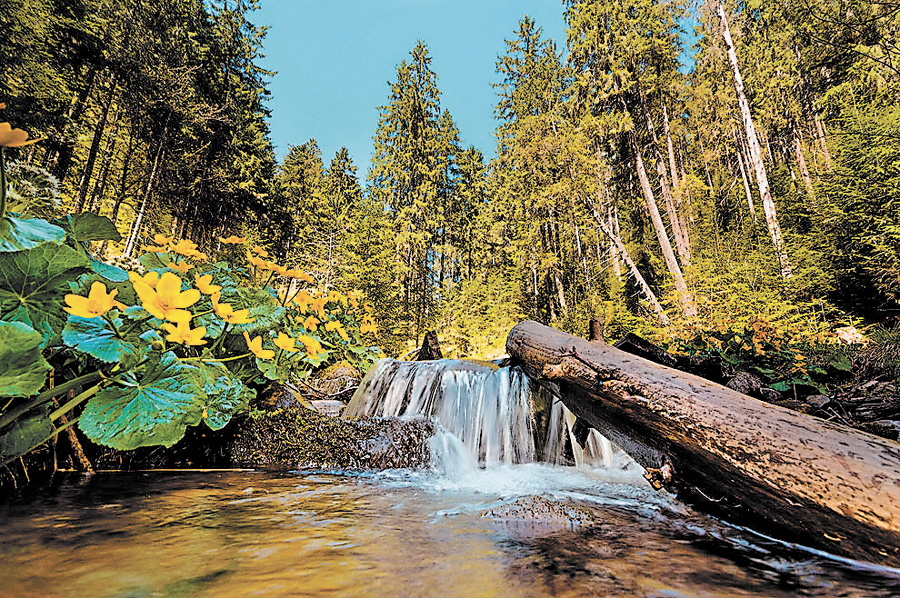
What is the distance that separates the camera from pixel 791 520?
1.46m

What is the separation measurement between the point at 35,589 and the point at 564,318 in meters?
14.5

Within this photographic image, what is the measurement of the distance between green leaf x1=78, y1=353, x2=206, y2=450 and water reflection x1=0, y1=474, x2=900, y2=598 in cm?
35

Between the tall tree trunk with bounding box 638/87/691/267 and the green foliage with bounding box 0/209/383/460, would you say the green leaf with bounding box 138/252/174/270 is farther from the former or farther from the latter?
the tall tree trunk with bounding box 638/87/691/267

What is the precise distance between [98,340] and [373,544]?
1190 millimetres

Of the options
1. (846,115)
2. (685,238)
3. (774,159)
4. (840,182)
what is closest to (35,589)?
(840,182)

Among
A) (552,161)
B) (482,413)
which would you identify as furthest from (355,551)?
(552,161)

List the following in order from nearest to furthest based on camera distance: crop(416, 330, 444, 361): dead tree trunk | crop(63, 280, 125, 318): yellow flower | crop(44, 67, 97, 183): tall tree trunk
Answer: crop(63, 280, 125, 318): yellow flower
crop(416, 330, 444, 361): dead tree trunk
crop(44, 67, 97, 183): tall tree trunk

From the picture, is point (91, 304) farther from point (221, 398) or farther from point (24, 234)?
point (221, 398)

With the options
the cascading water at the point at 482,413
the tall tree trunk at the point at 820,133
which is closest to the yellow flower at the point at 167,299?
the cascading water at the point at 482,413

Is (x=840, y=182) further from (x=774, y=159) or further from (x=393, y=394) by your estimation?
(x=774, y=159)

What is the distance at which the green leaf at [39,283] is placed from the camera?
108 cm

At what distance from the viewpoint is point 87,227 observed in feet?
4.73

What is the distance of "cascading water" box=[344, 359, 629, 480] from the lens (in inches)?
151

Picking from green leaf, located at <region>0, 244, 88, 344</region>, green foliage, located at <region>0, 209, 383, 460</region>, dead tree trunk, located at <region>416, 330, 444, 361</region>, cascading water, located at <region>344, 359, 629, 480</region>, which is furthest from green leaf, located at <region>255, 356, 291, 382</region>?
dead tree trunk, located at <region>416, 330, 444, 361</region>
